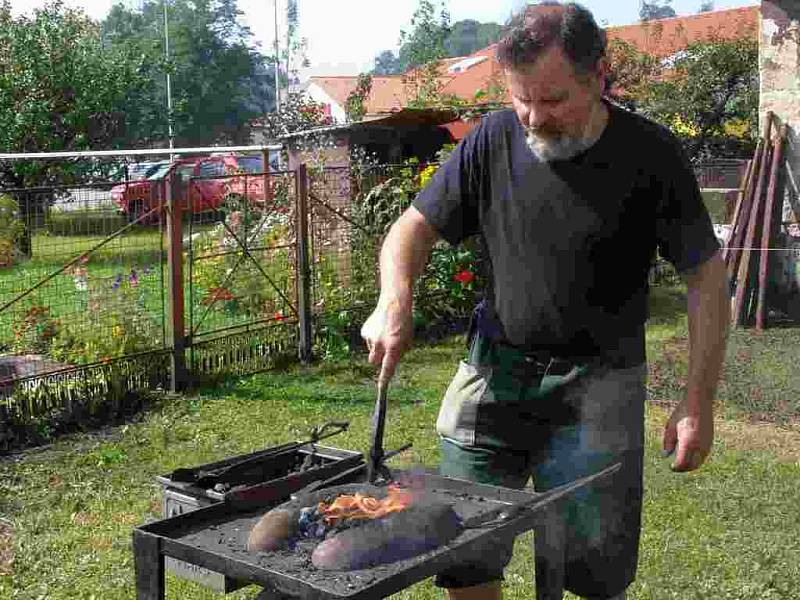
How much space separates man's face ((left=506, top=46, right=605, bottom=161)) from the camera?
2.84 meters

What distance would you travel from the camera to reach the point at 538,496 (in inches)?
111

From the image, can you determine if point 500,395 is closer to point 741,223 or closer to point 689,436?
point 689,436

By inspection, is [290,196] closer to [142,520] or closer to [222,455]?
[222,455]

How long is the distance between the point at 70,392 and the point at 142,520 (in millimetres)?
2011

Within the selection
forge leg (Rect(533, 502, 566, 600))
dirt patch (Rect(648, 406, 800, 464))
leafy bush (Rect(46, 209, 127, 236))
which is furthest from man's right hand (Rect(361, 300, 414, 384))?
leafy bush (Rect(46, 209, 127, 236))

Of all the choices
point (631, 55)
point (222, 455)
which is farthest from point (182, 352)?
point (631, 55)

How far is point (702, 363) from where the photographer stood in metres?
3.00

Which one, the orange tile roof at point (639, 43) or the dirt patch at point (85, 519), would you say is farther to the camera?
the orange tile roof at point (639, 43)

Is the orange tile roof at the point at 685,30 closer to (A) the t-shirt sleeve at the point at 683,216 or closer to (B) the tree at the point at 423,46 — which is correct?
(B) the tree at the point at 423,46

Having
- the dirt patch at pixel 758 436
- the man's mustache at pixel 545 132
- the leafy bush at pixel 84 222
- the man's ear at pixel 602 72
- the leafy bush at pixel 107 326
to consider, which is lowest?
the dirt patch at pixel 758 436

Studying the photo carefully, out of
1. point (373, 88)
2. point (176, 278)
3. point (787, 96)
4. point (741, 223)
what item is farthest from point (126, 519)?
point (373, 88)

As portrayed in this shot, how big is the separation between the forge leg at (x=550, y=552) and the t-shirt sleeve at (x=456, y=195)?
902 mm

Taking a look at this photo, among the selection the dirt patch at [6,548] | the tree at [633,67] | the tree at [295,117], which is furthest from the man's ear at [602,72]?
the tree at [633,67]

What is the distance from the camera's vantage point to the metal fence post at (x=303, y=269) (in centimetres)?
864
